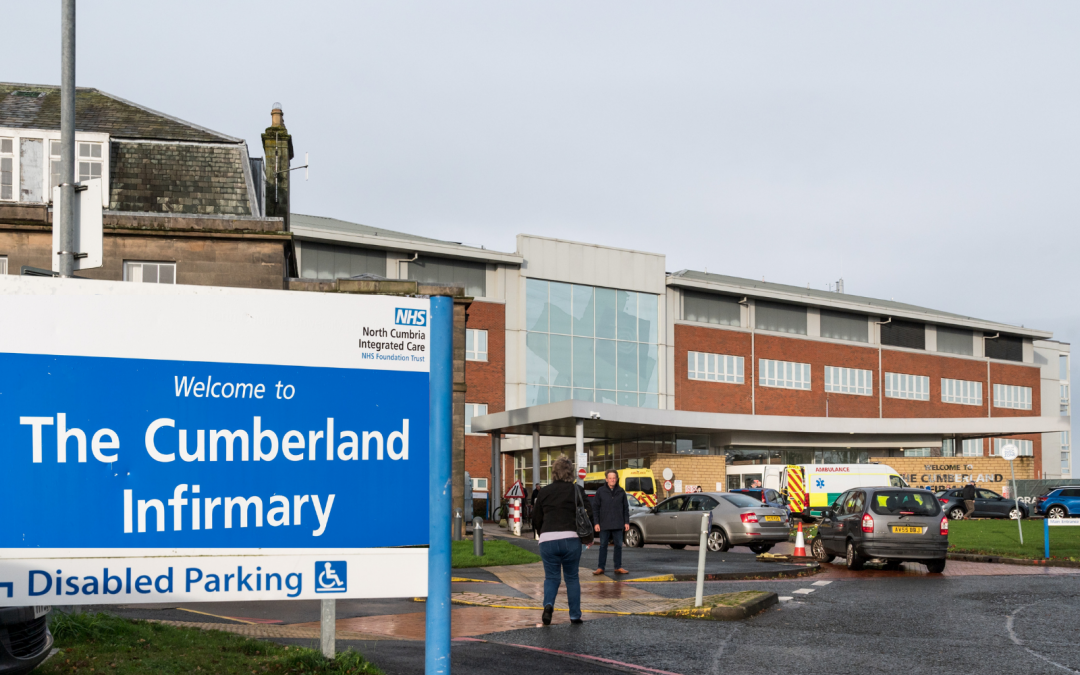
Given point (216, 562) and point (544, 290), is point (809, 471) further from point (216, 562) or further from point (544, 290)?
point (216, 562)

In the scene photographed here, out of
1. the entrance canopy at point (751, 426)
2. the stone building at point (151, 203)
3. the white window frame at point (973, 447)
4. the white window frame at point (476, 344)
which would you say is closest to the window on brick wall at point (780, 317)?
the entrance canopy at point (751, 426)

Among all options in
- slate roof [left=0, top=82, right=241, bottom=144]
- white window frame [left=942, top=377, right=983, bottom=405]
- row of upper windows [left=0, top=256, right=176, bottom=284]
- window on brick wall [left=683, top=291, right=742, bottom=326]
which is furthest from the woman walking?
white window frame [left=942, top=377, right=983, bottom=405]

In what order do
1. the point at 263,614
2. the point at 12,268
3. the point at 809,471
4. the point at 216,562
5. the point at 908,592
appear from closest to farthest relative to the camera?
the point at 216,562, the point at 263,614, the point at 908,592, the point at 12,268, the point at 809,471

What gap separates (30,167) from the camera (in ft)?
79.3

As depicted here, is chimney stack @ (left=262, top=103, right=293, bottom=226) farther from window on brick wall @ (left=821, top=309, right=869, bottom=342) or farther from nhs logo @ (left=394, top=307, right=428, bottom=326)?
window on brick wall @ (left=821, top=309, right=869, bottom=342)

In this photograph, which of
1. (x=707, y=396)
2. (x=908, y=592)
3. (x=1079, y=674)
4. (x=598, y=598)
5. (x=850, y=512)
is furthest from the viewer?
(x=707, y=396)

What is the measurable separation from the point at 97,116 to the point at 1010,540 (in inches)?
1003

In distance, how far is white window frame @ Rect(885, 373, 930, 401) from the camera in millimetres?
70375

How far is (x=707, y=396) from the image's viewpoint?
63031 millimetres

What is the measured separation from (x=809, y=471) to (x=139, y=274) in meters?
27.1

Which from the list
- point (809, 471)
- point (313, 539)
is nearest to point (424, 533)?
point (313, 539)

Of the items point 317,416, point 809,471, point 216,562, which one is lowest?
point 809,471

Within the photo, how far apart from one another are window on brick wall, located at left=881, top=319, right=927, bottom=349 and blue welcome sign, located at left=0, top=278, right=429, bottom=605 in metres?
70.7

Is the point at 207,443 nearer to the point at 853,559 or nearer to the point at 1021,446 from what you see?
the point at 853,559
